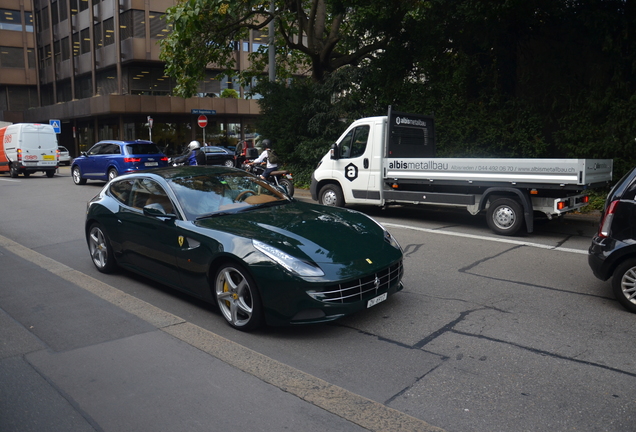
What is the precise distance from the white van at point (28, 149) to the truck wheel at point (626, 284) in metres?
25.4

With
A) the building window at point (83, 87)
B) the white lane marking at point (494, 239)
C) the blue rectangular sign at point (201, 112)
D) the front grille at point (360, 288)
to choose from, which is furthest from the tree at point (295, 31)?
the building window at point (83, 87)

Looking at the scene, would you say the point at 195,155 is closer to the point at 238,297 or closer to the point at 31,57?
the point at 238,297

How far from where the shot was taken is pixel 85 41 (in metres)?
44.8

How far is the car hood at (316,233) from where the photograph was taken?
4860 mm

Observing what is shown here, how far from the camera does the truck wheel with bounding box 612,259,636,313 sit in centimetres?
521

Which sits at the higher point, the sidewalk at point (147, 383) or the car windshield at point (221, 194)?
the car windshield at point (221, 194)

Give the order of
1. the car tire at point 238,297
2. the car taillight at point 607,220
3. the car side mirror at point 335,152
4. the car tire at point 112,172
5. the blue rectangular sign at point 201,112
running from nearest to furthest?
the car tire at point 238,297, the car taillight at point 607,220, the car side mirror at point 335,152, the car tire at point 112,172, the blue rectangular sign at point 201,112

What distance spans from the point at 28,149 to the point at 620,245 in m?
25.8

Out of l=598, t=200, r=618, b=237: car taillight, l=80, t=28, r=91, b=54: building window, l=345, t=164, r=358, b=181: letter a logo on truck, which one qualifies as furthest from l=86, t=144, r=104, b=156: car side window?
l=80, t=28, r=91, b=54: building window

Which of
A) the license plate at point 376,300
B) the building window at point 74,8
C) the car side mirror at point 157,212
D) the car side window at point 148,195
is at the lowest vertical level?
the license plate at point 376,300

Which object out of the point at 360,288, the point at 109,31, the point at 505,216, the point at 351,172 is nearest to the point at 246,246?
the point at 360,288

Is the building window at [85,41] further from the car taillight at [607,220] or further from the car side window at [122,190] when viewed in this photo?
the car taillight at [607,220]

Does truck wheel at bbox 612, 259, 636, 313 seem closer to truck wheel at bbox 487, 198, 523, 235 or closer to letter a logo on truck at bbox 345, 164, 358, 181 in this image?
truck wheel at bbox 487, 198, 523, 235

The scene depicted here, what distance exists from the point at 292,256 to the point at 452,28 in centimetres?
1283
